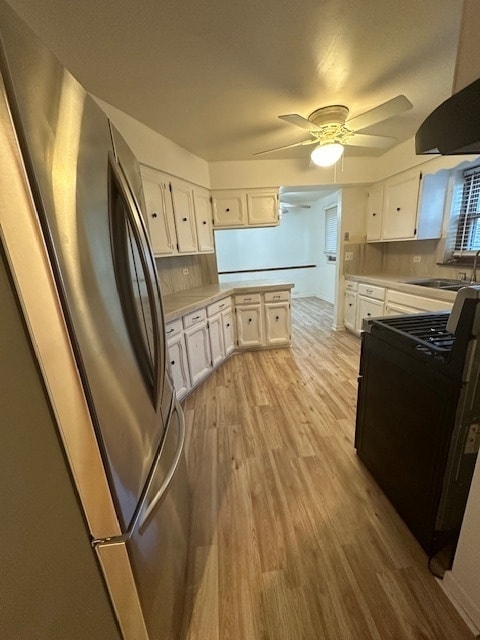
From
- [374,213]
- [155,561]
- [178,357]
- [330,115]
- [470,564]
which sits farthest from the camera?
[374,213]

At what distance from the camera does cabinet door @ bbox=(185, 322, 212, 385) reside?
2.61m

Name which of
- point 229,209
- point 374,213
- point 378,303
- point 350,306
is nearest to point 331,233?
point 374,213

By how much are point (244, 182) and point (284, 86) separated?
5.53 feet

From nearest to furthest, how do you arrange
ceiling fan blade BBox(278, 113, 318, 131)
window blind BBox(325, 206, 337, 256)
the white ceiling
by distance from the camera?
1. the white ceiling
2. ceiling fan blade BBox(278, 113, 318, 131)
3. window blind BBox(325, 206, 337, 256)

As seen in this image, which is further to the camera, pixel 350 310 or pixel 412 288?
pixel 350 310

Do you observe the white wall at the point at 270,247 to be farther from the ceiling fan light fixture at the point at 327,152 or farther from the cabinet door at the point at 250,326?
the ceiling fan light fixture at the point at 327,152

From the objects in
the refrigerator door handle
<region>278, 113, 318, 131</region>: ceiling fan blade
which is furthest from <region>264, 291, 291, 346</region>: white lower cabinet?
the refrigerator door handle

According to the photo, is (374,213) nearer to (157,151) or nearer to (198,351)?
(157,151)

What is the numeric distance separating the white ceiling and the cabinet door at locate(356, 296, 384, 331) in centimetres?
198

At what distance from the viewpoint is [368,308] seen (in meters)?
3.61

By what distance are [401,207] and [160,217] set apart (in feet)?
9.61

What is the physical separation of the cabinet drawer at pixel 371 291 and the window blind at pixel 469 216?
87cm

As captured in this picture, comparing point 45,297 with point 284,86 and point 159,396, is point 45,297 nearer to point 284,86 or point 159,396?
point 159,396

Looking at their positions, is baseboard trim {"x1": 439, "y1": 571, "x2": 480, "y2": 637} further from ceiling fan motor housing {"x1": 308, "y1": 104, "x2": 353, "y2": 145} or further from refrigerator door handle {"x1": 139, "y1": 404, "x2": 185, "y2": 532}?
ceiling fan motor housing {"x1": 308, "y1": 104, "x2": 353, "y2": 145}
